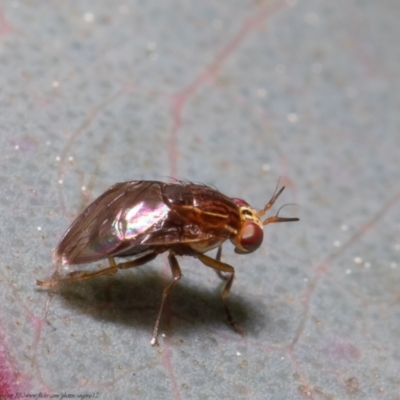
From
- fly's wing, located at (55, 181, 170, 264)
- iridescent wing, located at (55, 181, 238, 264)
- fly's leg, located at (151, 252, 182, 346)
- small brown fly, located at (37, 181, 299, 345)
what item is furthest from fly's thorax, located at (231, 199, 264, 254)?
fly's wing, located at (55, 181, 170, 264)

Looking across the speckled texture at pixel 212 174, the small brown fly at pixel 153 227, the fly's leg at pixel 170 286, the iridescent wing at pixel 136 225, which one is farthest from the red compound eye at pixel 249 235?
the speckled texture at pixel 212 174

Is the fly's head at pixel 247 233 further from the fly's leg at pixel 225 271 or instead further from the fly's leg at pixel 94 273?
the fly's leg at pixel 94 273

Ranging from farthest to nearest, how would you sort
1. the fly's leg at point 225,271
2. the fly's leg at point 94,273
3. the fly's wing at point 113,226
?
the fly's leg at point 225,271 → the fly's leg at point 94,273 → the fly's wing at point 113,226

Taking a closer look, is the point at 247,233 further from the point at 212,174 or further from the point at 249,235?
the point at 212,174

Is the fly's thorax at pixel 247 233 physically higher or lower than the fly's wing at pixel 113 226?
lower

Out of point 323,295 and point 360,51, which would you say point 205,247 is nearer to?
point 323,295

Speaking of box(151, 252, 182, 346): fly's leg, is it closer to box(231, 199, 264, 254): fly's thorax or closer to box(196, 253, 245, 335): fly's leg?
box(196, 253, 245, 335): fly's leg
